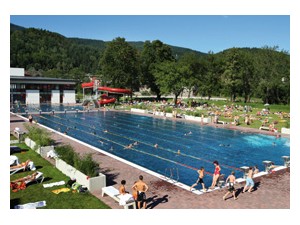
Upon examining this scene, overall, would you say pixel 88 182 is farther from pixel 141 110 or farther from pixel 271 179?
pixel 141 110

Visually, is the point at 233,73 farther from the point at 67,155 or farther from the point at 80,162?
the point at 80,162

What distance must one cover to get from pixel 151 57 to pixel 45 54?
6712 cm

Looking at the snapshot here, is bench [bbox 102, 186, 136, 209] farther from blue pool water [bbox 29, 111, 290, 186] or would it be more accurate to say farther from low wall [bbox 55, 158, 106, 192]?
blue pool water [bbox 29, 111, 290, 186]

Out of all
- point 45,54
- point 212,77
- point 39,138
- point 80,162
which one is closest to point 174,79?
point 212,77

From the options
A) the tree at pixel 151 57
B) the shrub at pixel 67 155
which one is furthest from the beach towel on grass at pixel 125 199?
the tree at pixel 151 57

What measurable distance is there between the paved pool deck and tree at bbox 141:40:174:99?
54157 mm

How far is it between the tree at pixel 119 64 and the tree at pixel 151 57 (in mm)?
3748

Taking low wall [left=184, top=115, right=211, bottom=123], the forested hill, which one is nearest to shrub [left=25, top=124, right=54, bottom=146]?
low wall [left=184, top=115, right=211, bottom=123]

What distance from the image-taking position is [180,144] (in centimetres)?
2302

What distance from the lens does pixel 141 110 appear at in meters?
43.4

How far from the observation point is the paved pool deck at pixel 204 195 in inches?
423

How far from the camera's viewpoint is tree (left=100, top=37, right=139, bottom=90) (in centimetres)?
6172
